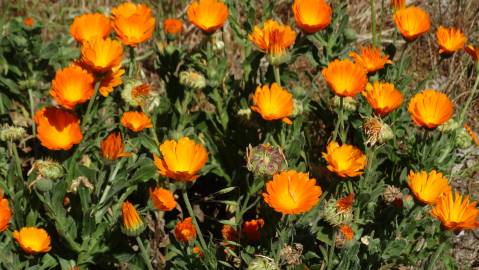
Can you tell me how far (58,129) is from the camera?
2.67 metres

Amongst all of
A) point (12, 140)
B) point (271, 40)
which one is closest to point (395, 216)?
point (271, 40)

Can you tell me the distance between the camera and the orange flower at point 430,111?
8.50 ft

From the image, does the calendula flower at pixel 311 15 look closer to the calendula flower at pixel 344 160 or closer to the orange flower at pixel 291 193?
the calendula flower at pixel 344 160

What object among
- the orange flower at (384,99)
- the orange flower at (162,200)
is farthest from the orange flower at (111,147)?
the orange flower at (384,99)

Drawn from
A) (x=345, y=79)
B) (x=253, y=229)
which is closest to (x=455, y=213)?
(x=345, y=79)

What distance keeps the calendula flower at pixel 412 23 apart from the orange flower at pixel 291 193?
1.10 meters

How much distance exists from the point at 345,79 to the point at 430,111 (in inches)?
15.9

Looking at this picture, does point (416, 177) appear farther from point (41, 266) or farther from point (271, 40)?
point (41, 266)

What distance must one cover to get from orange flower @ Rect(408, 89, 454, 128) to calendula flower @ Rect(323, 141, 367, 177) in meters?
0.30

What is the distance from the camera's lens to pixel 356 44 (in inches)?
177

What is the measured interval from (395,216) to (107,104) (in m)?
1.50

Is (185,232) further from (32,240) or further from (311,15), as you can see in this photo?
(311,15)

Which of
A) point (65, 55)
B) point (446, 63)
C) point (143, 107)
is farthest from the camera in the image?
point (446, 63)

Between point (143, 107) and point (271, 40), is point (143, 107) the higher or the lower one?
the lower one
